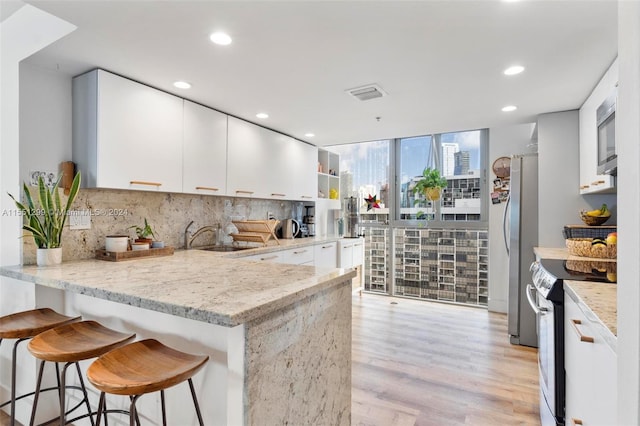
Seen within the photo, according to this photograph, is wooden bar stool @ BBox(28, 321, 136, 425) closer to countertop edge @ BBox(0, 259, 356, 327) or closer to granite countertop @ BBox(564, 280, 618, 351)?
countertop edge @ BBox(0, 259, 356, 327)

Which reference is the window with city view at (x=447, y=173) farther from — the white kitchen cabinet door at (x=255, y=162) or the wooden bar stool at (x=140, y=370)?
the wooden bar stool at (x=140, y=370)

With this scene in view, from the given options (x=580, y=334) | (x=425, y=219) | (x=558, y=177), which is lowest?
(x=580, y=334)

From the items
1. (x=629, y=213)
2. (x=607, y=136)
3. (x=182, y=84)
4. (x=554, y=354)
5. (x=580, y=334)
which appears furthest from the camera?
(x=182, y=84)

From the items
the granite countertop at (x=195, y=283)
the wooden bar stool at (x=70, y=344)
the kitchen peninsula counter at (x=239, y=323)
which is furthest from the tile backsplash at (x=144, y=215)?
the wooden bar stool at (x=70, y=344)

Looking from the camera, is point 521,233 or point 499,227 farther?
point 499,227

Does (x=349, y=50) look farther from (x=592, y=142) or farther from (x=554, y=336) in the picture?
(x=592, y=142)

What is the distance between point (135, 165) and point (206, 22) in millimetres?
1212

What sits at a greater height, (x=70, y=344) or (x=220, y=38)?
(x=220, y=38)

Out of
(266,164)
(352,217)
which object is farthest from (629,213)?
(352,217)

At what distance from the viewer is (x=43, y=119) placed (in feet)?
7.32

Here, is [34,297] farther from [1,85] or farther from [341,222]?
[341,222]

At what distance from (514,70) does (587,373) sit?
75.1 inches

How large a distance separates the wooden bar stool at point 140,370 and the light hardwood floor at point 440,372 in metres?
1.25

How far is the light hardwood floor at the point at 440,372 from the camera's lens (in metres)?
2.09
